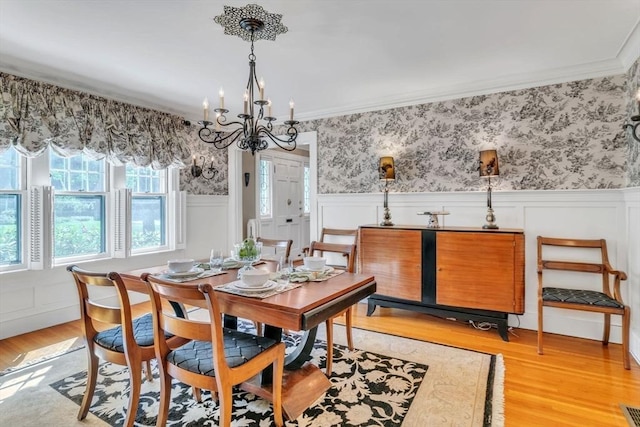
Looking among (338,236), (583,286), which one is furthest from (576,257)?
(338,236)

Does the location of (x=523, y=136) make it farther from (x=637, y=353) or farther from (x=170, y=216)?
(x=170, y=216)

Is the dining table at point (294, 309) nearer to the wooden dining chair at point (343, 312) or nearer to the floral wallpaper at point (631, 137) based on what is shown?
the wooden dining chair at point (343, 312)

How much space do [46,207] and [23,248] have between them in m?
0.43

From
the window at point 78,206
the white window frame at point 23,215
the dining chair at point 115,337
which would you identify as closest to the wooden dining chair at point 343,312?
the dining chair at point 115,337

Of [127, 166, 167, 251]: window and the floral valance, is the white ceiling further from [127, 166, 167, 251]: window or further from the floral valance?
[127, 166, 167, 251]: window

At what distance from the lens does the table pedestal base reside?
6.51 feet

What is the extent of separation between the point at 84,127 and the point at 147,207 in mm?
1208

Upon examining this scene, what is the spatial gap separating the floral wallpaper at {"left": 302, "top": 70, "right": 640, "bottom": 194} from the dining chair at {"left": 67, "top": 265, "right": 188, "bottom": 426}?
3.07m

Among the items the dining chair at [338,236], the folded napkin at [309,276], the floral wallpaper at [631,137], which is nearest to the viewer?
the folded napkin at [309,276]

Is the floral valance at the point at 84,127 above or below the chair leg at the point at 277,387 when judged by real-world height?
above

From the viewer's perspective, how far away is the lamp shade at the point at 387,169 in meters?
3.93

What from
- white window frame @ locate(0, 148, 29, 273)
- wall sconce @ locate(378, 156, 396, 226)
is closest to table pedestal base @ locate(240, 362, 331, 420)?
wall sconce @ locate(378, 156, 396, 226)

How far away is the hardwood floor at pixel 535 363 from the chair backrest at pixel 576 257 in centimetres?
56

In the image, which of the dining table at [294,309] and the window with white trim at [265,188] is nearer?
the dining table at [294,309]
